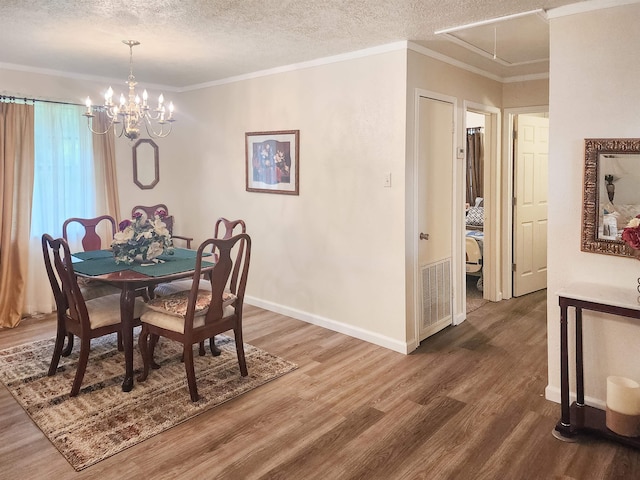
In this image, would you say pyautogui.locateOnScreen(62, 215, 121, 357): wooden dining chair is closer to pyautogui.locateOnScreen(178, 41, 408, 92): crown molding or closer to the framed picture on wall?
the framed picture on wall

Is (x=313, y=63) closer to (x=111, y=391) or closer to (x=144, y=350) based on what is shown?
(x=144, y=350)

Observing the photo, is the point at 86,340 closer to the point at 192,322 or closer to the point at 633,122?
the point at 192,322

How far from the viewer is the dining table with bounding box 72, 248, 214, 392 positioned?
3037 millimetres

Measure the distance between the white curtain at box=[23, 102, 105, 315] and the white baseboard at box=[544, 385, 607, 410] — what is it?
4494 millimetres

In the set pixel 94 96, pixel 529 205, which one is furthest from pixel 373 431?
pixel 94 96

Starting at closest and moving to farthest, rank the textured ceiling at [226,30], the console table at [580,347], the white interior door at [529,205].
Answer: the console table at [580,347], the textured ceiling at [226,30], the white interior door at [529,205]

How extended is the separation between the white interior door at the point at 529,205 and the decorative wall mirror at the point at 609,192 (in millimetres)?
2339

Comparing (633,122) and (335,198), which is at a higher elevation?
(633,122)

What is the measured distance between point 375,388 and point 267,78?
3.07 metres

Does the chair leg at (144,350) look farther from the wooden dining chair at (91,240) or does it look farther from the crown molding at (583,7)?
the crown molding at (583,7)

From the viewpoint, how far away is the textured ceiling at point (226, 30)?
277 centimetres

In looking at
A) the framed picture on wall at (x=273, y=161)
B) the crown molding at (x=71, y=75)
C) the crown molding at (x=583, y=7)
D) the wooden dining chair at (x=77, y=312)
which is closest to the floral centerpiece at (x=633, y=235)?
the crown molding at (x=583, y=7)

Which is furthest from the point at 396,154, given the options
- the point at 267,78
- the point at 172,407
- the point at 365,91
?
the point at 172,407

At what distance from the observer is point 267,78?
4.59 m
